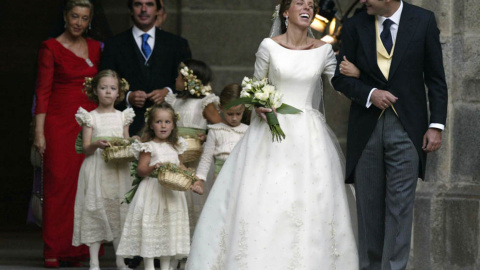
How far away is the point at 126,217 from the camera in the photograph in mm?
10359

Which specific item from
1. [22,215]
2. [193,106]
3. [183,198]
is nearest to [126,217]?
[183,198]

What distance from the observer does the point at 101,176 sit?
10.9 metres

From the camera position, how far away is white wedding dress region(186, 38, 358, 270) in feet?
28.6

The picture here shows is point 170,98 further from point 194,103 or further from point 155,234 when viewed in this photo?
point 155,234

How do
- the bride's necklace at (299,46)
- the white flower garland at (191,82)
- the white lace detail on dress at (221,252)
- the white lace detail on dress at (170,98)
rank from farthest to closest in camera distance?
the white lace detail on dress at (170,98)
the white flower garland at (191,82)
the bride's necklace at (299,46)
the white lace detail on dress at (221,252)

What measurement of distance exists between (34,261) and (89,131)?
185 cm

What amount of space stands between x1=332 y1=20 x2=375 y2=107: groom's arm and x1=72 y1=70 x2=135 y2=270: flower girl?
104 inches

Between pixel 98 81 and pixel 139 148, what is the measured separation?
0.93 meters

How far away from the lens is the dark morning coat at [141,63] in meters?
11.5

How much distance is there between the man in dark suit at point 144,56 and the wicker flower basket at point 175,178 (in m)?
1.57

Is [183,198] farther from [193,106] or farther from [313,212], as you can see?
[313,212]

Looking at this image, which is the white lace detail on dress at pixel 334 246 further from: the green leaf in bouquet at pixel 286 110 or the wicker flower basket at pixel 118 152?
the wicker flower basket at pixel 118 152

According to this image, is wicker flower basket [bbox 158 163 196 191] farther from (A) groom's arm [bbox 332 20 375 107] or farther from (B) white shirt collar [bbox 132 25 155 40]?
(B) white shirt collar [bbox 132 25 155 40]

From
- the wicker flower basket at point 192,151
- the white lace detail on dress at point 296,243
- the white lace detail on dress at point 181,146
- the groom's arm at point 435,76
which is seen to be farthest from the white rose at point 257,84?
the wicker flower basket at point 192,151
